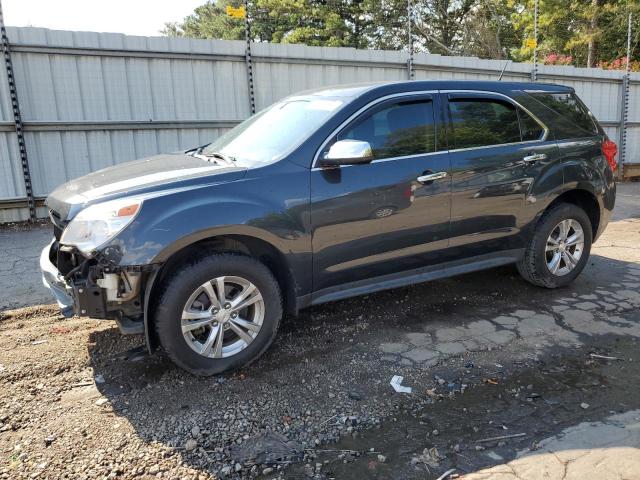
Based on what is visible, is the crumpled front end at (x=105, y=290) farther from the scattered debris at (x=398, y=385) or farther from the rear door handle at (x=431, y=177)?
the rear door handle at (x=431, y=177)

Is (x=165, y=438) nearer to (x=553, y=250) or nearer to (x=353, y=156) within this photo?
(x=353, y=156)

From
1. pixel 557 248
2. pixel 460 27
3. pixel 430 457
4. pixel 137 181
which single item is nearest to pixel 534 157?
pixel 557 248

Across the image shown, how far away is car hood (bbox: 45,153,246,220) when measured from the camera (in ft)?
10.8

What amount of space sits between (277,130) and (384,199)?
40.1 inches

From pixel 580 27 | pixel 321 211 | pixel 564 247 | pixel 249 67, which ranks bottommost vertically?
pixel 564 247

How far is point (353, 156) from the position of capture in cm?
353

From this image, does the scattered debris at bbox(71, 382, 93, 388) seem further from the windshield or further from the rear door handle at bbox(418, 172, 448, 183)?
the rear door handle at bbox(418, 172, 448, 183)

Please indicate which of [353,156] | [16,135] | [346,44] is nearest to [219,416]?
[353,156]

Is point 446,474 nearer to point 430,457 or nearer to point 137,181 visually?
point 430,457

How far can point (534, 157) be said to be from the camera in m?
4.63

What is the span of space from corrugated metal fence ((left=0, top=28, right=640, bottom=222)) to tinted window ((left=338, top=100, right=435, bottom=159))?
558 cm

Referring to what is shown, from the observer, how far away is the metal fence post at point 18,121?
7457 millimetres

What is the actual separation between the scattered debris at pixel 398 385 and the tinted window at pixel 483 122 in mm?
1969

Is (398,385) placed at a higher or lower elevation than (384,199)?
lower
